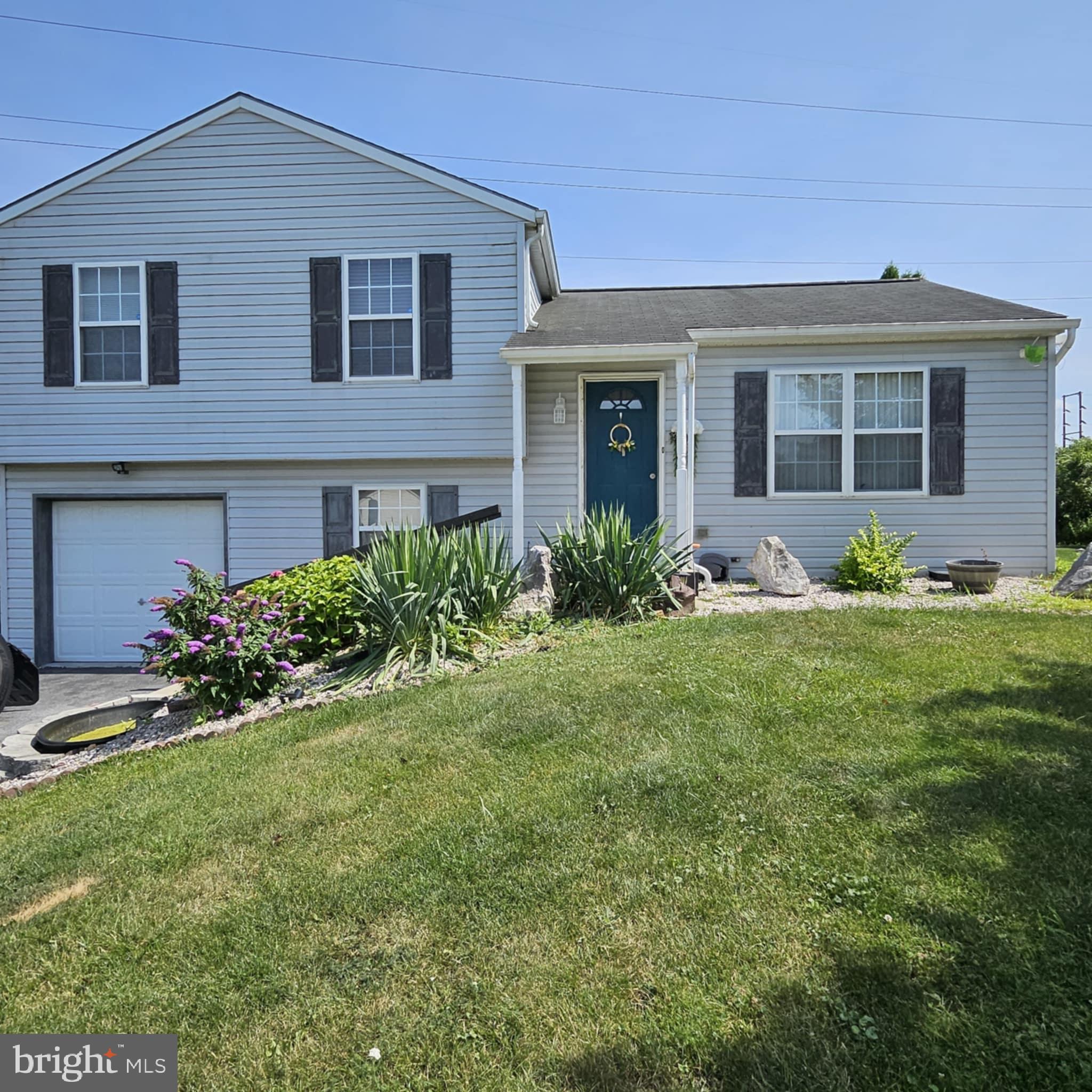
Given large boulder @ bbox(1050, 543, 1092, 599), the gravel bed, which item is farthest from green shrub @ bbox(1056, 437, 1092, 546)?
large boulder @ bbox(1050, 543, 1092, 599)

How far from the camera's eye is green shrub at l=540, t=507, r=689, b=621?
6.56 meters

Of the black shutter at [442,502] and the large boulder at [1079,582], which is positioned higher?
the black shutter at [442,502]

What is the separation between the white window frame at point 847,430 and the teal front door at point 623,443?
1.42m

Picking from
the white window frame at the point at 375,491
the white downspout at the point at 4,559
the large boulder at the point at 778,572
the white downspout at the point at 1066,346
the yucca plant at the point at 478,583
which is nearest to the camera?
the yucca plant at the point at 478,583

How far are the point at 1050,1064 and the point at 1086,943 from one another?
1.63 ft

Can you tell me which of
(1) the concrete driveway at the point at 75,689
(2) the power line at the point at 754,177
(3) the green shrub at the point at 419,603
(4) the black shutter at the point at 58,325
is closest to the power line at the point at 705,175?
(2) the power line at the point at 754,177

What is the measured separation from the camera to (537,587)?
6.66 metres

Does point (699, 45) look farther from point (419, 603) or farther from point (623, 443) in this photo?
point (419, 603)

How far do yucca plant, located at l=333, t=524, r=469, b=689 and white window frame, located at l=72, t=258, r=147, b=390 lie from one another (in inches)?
221

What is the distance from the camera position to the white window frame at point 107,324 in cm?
927

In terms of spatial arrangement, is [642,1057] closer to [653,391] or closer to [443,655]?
[443,655]

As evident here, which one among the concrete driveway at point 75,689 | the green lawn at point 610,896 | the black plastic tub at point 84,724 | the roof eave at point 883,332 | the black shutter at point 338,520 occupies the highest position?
the roof eave at point 883,332

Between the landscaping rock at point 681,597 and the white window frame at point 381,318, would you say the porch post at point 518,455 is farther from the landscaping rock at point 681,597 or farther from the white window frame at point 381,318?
the landscaping rock at point 681,597

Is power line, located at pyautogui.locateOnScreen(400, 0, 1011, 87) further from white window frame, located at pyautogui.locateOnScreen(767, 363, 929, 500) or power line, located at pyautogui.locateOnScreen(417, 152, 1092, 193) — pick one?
white window frame, located at pyautogui.locateOnScreen(767, 363, 929, 500)
